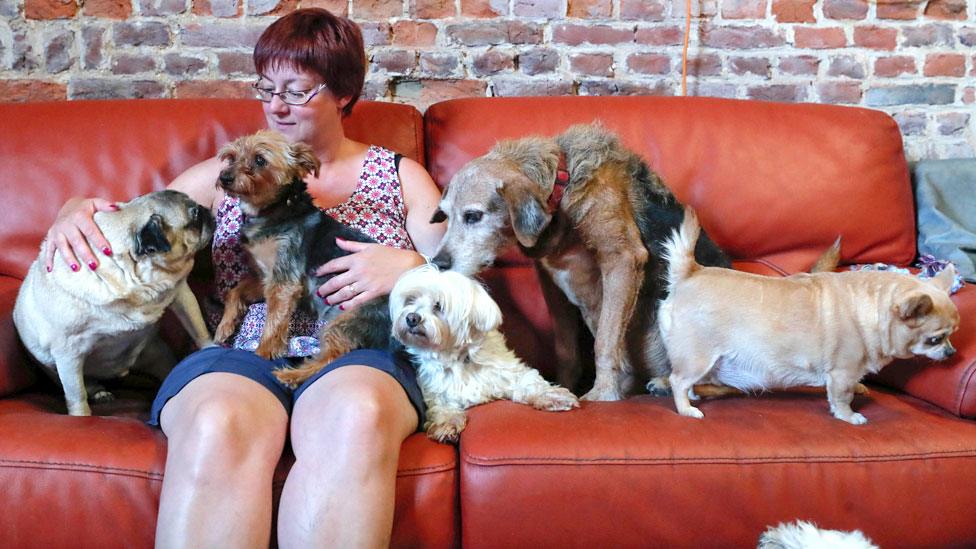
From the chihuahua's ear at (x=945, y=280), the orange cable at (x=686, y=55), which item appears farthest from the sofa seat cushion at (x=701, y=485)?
the orange cable at (x=686, y=55)

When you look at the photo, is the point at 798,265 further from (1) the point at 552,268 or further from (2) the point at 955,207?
(1) the point at 552,268

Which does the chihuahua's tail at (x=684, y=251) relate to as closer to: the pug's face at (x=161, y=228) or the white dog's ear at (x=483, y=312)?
the white dog's ear at (x=483, y=312)

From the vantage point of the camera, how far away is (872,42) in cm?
300

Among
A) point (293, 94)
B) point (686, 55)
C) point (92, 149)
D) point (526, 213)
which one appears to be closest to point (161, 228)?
point (293, 94)

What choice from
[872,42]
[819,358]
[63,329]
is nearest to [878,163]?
[872,42]

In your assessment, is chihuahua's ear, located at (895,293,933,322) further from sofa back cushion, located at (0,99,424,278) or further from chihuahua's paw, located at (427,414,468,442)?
sofa back cushion, located at (0,99,424,278)

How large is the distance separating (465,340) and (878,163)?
5.04 feet

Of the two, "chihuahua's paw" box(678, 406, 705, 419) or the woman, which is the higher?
the woman

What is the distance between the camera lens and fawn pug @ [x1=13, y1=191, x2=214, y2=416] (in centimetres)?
188

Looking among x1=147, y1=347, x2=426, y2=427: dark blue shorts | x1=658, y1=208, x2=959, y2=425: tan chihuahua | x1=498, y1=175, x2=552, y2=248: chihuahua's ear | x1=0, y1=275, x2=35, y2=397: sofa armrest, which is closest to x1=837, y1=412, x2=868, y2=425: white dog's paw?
→ x1=658, y1=208, x2=959, y2=425: tan chihuahua

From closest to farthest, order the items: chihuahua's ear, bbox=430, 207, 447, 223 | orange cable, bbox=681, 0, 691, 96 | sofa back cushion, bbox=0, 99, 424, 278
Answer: chihuahua's ear, bbox=430, 207, 447, 223
sofa back cushion, bbox=0, 99, 424, 278
orange cable, bbox=681, 0, 691, 96

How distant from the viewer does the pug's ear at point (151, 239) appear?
1.88 m

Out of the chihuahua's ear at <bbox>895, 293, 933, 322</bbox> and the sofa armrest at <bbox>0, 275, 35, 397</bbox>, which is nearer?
the chihuahua's ear at <bbox>895, 293, 933, 322</bbox>

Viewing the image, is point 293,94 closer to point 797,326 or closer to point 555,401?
point 555,401
